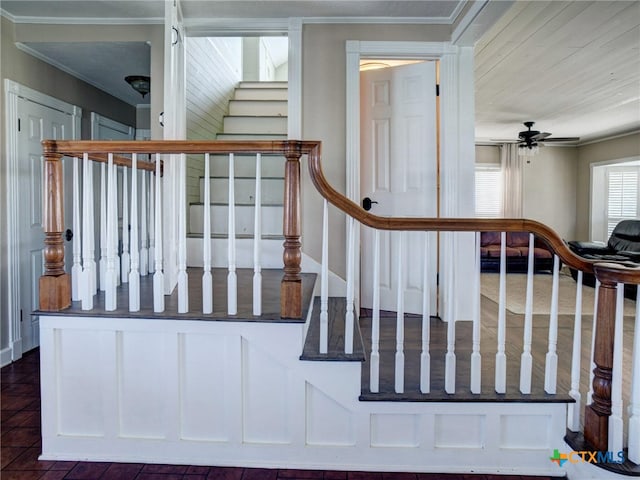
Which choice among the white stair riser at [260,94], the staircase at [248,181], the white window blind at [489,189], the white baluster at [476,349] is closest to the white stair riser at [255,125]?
the staircase at [248,181]

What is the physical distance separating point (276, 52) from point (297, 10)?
13.2 feet

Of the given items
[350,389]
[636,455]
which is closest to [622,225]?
[636,455]

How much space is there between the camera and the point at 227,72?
4.47m

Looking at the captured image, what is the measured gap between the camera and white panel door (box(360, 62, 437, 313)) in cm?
313

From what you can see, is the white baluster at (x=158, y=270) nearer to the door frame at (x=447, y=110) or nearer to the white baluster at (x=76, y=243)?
the white baluster at (x=76, y=243)

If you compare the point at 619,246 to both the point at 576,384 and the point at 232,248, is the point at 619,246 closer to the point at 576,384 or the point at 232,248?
the point at 576,384

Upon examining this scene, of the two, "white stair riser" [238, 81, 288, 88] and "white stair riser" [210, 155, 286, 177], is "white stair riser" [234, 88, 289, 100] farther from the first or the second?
"white stair riser" [210, 155, 286, 177]

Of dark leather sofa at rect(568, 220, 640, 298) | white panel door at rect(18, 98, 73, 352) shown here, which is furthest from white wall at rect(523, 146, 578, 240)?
white panel door at rect(18, 98, 73, 352)

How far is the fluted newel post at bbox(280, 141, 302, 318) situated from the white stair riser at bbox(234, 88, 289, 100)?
304 cm

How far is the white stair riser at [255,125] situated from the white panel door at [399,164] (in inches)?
42.2

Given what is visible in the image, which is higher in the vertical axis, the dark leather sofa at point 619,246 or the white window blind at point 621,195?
the white window blind at point 621,195

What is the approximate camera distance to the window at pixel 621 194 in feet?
24.5

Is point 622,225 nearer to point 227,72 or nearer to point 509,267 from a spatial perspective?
point 509,267

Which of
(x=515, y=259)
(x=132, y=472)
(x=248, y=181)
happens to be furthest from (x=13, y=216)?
(x=515, y=259)
